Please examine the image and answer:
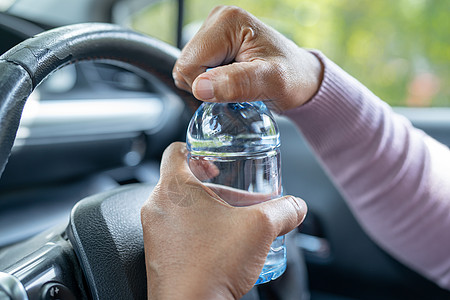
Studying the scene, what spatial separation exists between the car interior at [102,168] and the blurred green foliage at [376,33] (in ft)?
0.38

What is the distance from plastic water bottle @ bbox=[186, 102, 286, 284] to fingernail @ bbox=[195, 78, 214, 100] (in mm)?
175

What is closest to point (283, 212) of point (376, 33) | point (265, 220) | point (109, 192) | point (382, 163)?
point (265, 220)

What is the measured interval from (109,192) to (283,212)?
276mm

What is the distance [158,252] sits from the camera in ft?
1.55

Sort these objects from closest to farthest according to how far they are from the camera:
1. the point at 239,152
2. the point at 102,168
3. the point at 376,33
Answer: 1. the point at 239,152
2. the point at 102,168
3. the point at 376,33

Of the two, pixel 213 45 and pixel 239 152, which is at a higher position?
pixel 213 45

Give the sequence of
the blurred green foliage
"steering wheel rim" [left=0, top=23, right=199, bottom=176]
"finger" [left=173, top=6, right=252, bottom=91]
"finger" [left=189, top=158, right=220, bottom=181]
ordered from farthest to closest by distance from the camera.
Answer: the blurred green foliage → "finger" [left=189, top=158, right=220, bottom=181] → "finger" [left=173, top=6, right=252, bottom=91] → "steering wheel rim" [left=0, top=23, right=199, bottom=176]

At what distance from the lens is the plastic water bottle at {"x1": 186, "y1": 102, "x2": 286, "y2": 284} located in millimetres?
682

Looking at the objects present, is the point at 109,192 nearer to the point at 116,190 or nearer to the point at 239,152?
the point at 116,190

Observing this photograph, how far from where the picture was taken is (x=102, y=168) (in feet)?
→ 5.20

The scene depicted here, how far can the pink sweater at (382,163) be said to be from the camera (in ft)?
2.69

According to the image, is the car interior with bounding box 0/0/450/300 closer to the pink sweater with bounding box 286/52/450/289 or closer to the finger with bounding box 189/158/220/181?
the finger with bounding box 189/158/220/181

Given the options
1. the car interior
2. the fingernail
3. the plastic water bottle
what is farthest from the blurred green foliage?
the fingernail

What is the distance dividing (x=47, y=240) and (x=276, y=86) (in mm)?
340
